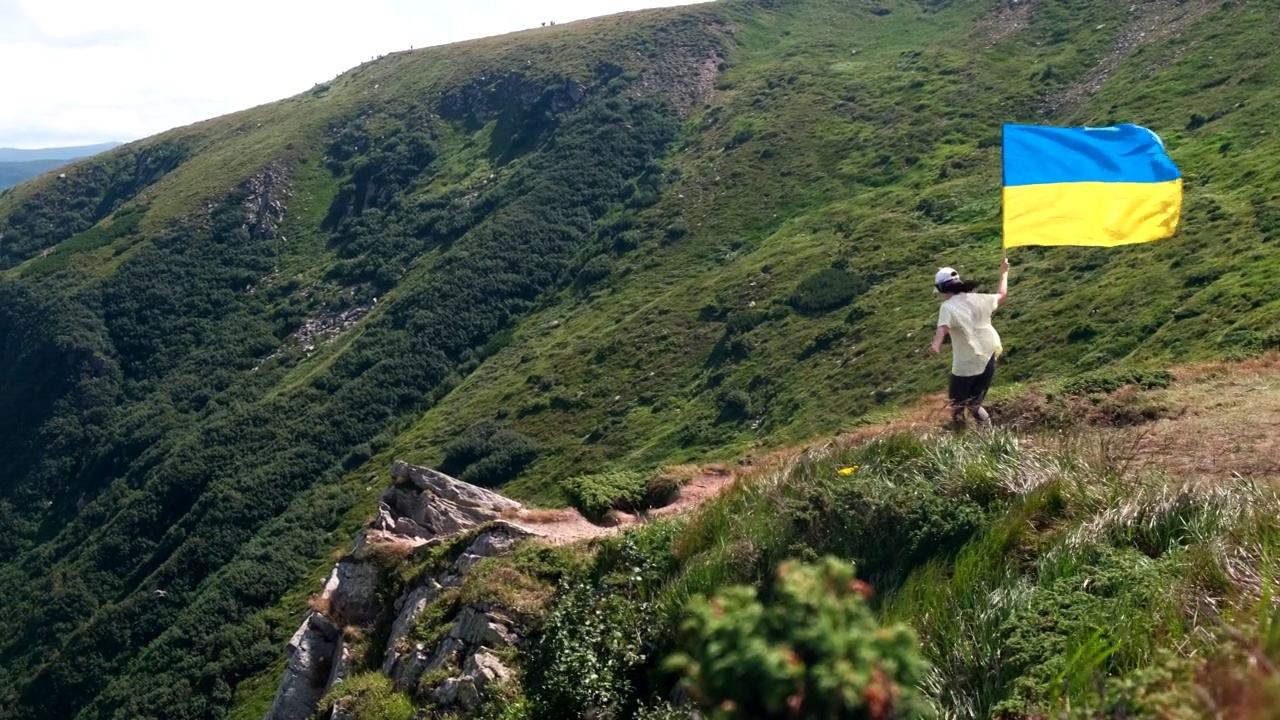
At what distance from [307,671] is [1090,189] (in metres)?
11.0

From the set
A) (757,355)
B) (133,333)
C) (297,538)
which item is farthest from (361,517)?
(133,333)

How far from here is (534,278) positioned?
7075 centimetres

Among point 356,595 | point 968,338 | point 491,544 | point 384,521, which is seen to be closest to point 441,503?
point 384,521

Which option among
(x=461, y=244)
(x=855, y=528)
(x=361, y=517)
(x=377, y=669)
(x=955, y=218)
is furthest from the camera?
(x=461, y=244)

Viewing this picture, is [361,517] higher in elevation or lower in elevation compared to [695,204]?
lower

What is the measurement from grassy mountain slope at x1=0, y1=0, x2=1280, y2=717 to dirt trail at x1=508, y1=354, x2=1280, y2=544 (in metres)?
5.93

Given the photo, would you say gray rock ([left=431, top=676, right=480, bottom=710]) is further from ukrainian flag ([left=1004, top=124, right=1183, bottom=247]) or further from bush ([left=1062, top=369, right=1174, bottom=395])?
bush ([left=1062, top=369, right=1174, bottom=395])

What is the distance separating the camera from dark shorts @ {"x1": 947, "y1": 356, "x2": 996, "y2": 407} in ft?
34.5

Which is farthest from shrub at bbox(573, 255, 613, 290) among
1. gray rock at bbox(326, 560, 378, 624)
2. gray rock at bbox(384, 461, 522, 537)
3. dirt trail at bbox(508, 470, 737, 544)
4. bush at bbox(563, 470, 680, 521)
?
gray rock at bbox(326, 560, 378, 624)

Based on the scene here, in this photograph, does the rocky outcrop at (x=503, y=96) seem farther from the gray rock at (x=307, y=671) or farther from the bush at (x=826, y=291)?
the gray rock at (x=307, y=671)

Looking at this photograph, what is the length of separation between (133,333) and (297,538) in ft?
125

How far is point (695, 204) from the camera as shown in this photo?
65.9 m

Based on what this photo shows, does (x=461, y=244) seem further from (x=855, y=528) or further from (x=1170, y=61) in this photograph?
(x=855, y=528)

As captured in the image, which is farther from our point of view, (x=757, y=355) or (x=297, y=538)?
(x=297, y=538)
